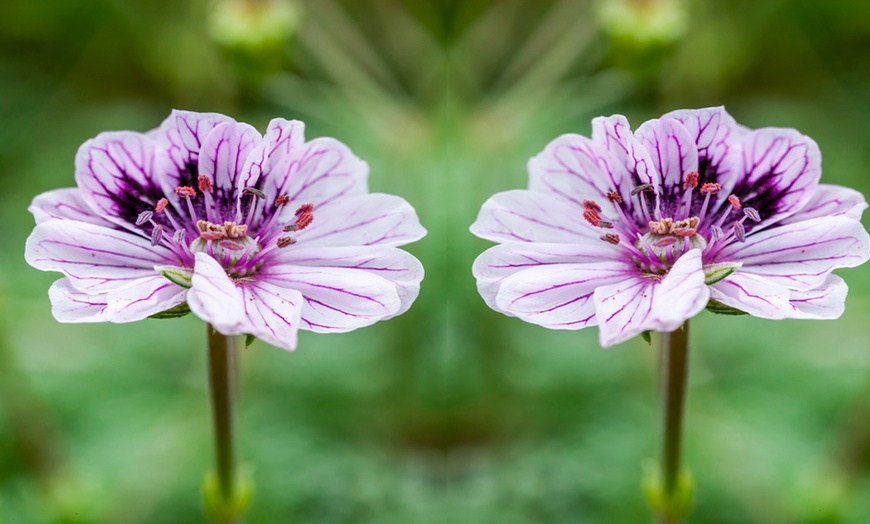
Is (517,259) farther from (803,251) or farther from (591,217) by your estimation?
(803,251)

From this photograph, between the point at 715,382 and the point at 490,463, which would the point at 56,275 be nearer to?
the point at 490,463

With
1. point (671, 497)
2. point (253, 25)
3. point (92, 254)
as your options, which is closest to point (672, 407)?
point (671, 497)

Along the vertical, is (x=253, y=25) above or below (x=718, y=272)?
above

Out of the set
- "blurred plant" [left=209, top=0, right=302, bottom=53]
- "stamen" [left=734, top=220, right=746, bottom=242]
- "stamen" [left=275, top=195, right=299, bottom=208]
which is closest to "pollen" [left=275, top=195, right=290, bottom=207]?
"stamen" [left=275, top=195, right=299, bottom=208]

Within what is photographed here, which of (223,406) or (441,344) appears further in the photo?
(441,344)

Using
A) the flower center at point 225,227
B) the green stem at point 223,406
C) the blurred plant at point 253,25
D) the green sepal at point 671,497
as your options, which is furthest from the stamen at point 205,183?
the blurred plant at point 253,25

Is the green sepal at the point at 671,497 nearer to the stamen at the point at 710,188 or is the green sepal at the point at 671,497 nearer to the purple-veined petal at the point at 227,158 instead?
the stamen at the point at 710,188

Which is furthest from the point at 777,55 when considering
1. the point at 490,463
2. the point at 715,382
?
the point at 490,463
